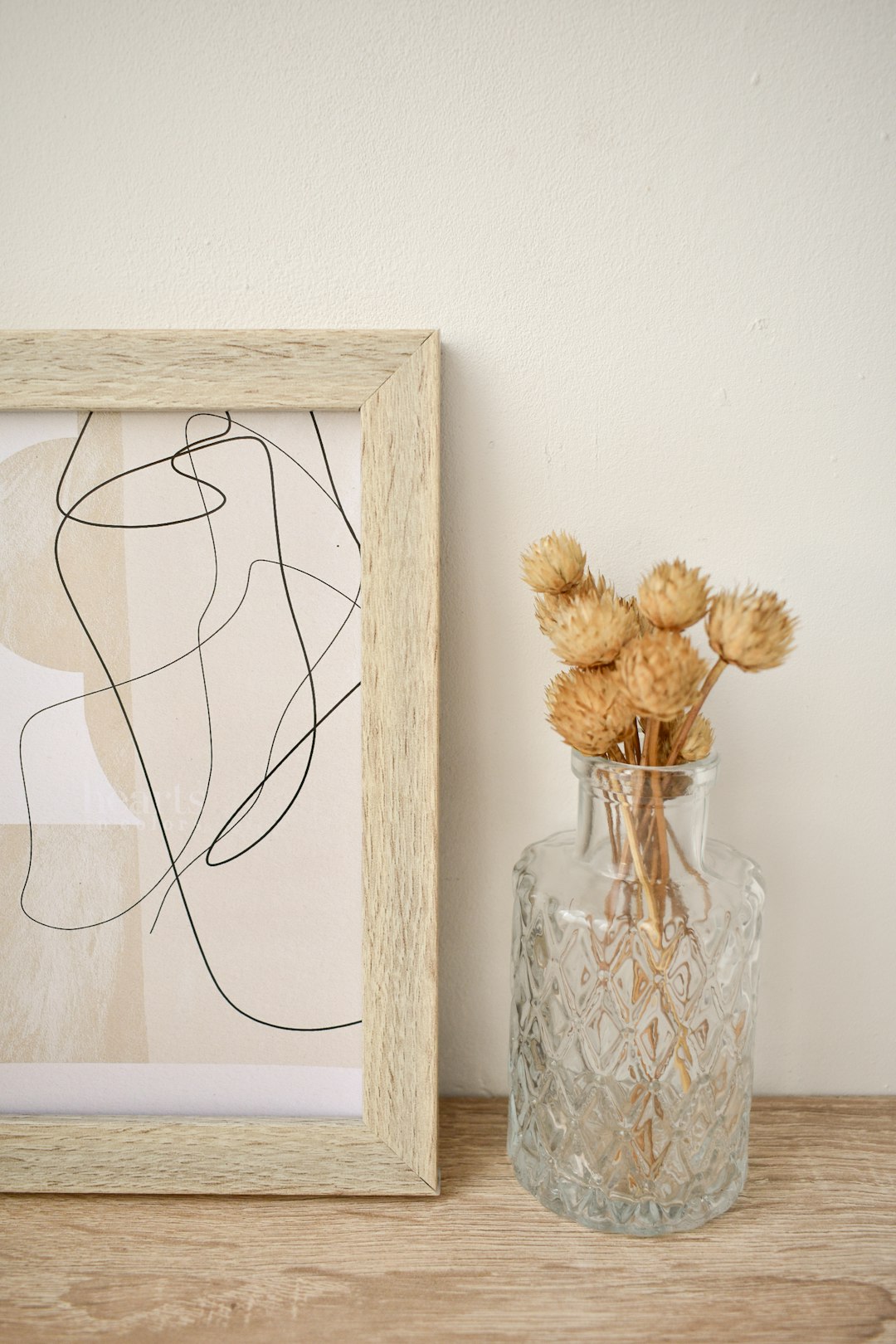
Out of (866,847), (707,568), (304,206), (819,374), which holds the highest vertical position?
(304,206)

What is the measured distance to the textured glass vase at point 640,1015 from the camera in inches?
23.7

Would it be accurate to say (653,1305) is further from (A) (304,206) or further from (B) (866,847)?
(A) (304,206)

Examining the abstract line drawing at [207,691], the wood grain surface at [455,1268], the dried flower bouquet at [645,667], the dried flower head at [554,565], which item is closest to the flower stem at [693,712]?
the dried flower bouquet at [645,667]

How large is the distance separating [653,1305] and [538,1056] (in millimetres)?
155

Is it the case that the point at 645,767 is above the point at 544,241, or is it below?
below

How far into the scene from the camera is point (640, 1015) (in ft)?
2.00

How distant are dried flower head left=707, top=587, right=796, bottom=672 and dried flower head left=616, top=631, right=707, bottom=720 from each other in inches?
0.7

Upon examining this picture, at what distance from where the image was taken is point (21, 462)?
0.64 m

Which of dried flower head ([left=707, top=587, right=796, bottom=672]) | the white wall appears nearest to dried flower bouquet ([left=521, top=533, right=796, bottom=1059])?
dried flower head ([left=707, top=587, right=796, bottom=672])

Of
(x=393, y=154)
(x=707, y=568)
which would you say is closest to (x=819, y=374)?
(x=707, y=568)

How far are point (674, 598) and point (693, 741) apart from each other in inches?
4.4

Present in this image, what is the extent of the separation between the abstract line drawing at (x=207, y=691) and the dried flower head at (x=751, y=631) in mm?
245

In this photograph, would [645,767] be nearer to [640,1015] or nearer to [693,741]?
[693,741]

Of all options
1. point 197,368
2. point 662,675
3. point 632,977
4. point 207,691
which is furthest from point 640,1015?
point 197,368
